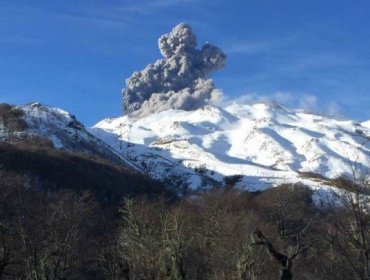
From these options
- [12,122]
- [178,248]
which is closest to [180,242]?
[178,248]

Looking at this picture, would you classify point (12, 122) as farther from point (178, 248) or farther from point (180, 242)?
point (178, 248)

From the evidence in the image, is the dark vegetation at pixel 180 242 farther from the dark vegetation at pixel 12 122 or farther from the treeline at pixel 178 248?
the dark vegetation at pixel 12 122

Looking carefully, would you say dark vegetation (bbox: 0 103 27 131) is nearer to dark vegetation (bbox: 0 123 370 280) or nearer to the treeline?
dark vegetation (bbox: 0 123 370 280)

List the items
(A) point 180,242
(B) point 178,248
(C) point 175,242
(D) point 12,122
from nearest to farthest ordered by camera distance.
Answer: (B) point 178,248, (C) point 175,242, (A) point 180,242, (D) point 12,122

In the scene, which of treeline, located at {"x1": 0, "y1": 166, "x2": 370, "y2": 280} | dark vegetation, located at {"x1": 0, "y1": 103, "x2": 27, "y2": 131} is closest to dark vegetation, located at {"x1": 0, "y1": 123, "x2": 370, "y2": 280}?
treeline, located at {"x1": 0, "y1": 166, "x2": 370, "y2": 280}

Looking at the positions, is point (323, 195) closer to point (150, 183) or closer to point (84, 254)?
point (150, 183)

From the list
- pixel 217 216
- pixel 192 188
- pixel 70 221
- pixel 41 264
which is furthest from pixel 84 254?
pixel 192 188

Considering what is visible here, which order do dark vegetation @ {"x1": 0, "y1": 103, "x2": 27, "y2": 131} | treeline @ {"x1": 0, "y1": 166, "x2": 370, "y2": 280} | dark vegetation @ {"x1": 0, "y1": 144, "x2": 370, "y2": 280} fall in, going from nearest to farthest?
treeline @ {"x1": 0, "y1": 166, "x2": 370, "y2": 280}, dark vegetation @ {"x1": 0, "y1": 144, "x2": 370, "y2": 280}, dark vegetation @ {"x1": 0, "y1": 103, "x2": 27, "y2": 131}

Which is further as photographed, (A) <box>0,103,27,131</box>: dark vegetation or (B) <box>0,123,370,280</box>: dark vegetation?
(A) <box>0,103,27,131</box>: dark vegetation

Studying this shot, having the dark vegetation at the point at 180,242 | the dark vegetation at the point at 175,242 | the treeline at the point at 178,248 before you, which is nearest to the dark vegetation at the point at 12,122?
the dark vegetation at the point at 175,242

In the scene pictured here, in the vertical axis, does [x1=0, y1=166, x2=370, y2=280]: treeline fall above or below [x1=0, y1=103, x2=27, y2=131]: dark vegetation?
below

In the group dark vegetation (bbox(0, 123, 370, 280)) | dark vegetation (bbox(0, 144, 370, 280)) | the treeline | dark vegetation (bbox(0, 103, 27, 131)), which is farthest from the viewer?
dark vegetation (bbox(0, 103, 27, 131))
